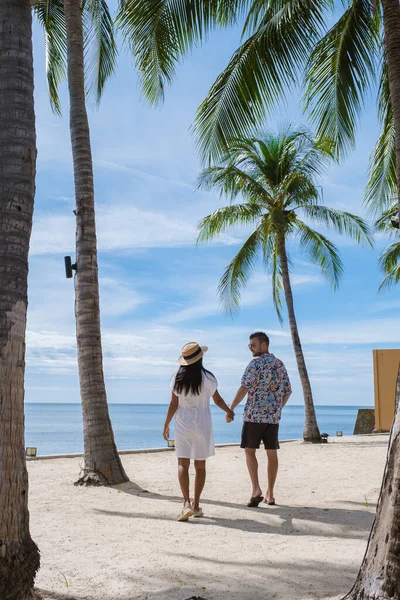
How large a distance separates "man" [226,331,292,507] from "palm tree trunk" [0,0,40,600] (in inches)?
147

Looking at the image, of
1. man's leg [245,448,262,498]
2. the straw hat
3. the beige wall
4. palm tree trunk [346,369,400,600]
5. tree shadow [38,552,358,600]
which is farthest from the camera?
the beige wall

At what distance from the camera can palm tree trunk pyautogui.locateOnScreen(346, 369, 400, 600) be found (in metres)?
3.45

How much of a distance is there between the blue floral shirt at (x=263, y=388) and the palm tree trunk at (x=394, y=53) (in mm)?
2881

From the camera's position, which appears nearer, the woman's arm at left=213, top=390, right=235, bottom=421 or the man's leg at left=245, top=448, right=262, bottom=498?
the woman's arm at left=213, top=390, right=235, bottom=421

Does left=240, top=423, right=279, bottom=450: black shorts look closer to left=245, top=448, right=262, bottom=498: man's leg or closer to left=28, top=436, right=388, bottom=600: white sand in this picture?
left=245, top=448, right=262, bottom=498: man's leg

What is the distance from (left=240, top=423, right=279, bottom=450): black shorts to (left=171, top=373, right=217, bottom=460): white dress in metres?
0.78

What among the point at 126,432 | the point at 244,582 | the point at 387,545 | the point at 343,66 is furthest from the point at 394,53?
the point at 126,432

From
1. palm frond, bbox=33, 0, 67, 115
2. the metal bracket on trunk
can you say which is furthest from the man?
palm frond, bbox=33, 0, 67, 115

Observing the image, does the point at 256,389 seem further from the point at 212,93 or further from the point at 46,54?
the point at 46,54

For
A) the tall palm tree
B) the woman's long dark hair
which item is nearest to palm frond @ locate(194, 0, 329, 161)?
the tall palm tree

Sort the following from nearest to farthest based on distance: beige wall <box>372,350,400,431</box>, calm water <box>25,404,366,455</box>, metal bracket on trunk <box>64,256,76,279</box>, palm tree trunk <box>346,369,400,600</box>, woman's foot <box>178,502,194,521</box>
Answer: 1. palm tree trunk <box>346,369,400,600</box>
2. woman's foot <box>178,502,194,521</box>
3. metal bracket on trunk <box>64,256,76,279</box>
4. beige wall <box>372,350,400,431</box>
5. calm water <box>25,404,366,455</box>

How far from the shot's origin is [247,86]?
1088 centimetres

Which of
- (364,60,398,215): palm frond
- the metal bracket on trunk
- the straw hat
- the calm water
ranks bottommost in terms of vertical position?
the calm water

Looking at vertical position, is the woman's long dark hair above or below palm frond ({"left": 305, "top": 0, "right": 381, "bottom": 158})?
below
